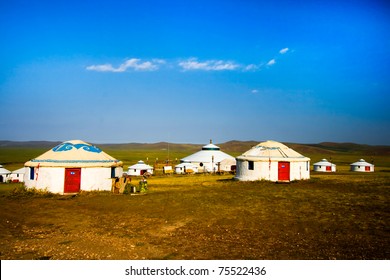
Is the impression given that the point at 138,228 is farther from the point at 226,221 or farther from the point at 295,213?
the point at 295,213

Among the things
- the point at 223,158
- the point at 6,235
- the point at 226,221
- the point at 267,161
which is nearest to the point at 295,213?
the point at 226,221

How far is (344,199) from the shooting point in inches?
632

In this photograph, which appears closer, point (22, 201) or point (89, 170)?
point (22, 201)

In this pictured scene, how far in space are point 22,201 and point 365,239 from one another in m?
17.7

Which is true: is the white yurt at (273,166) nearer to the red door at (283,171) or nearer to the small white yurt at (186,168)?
the red door at (283,171)

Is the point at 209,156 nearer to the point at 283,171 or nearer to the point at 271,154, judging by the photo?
the point at 271,154

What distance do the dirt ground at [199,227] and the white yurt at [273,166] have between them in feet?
26.4

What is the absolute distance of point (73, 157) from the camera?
2044 centimetres

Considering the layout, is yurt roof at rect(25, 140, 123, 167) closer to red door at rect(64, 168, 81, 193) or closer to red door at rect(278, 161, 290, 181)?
red door at rect(64, 168, 81, 193)

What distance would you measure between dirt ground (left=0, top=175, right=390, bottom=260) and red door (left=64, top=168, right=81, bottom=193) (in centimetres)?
204

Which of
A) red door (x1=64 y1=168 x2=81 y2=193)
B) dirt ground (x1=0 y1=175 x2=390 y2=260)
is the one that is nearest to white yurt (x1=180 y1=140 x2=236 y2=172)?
dirt ground (x1=0 y1=175 x2=390 y2=260)

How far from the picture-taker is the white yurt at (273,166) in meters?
25.7

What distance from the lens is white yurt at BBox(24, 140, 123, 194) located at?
19578 mm

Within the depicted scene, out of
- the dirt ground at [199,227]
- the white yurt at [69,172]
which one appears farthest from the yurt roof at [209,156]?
the dirt ground at [199,227]
